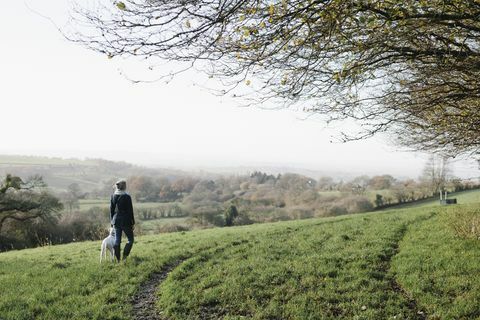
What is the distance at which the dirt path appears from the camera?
831 centimetres

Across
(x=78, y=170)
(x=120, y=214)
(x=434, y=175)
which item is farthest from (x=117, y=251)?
(x=78, y=170)

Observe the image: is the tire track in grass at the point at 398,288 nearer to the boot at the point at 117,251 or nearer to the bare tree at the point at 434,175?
the boot at the point at 117,251

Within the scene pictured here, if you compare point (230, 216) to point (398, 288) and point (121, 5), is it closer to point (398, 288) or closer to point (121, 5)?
point (398, 288)

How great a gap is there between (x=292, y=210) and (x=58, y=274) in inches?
2060

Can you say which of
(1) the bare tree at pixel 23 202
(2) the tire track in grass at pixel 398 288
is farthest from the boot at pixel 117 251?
(1) the bare tree at pixel 23 202

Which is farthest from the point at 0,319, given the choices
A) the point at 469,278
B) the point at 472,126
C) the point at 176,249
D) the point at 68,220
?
the point at 68,220

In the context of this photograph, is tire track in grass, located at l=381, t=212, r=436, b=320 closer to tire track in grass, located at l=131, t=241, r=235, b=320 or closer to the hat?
tire track in grass, located at l=131, t=241, r=235, b=320

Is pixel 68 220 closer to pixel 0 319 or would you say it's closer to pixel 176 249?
pixel 176 249

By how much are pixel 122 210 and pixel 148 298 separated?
143 inches

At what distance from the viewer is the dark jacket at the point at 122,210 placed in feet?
39.8

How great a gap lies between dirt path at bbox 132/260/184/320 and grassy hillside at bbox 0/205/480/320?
146 millimetres

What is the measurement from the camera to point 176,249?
14.6 metres

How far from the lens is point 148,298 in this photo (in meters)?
9.31

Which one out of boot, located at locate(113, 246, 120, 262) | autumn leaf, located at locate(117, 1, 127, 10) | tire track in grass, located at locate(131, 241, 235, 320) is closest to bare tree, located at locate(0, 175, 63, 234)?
boot, located at locate(113, 246, 120, 262)
